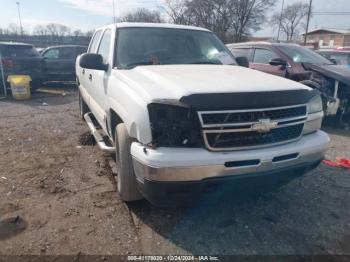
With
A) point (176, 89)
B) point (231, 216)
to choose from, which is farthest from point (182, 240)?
point (176, 89)

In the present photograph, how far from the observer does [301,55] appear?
757 centimetres

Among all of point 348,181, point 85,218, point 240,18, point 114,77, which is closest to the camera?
point 85,218

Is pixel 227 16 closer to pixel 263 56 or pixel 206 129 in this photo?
pixel 263 56

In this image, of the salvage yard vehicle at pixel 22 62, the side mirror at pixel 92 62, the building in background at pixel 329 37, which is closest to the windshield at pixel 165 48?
the side mirror at pixel 92 62

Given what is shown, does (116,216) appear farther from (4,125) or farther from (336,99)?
(336,99)

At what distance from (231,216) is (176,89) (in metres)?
1.45

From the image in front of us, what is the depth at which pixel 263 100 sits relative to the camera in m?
2.49

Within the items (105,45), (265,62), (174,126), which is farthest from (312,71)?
(174,126)

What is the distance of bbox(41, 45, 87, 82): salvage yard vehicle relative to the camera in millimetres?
12203

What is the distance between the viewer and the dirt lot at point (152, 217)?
103 inches

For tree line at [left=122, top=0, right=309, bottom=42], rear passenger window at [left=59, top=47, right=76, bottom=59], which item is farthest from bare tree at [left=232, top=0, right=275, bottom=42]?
rear passenger window at [left=59, top=47, right=76, bottom=59]

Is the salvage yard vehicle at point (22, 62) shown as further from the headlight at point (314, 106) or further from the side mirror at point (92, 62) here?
the headlight at point (314, 106)

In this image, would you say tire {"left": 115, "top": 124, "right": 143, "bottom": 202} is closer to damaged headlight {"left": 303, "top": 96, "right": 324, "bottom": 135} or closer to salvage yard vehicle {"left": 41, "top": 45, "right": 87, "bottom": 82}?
damaged headlight {"left": 303, "top": 96, "right": 324, "bottom": 135}

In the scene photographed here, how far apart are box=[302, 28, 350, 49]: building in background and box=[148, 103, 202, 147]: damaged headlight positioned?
60442 millimetres
